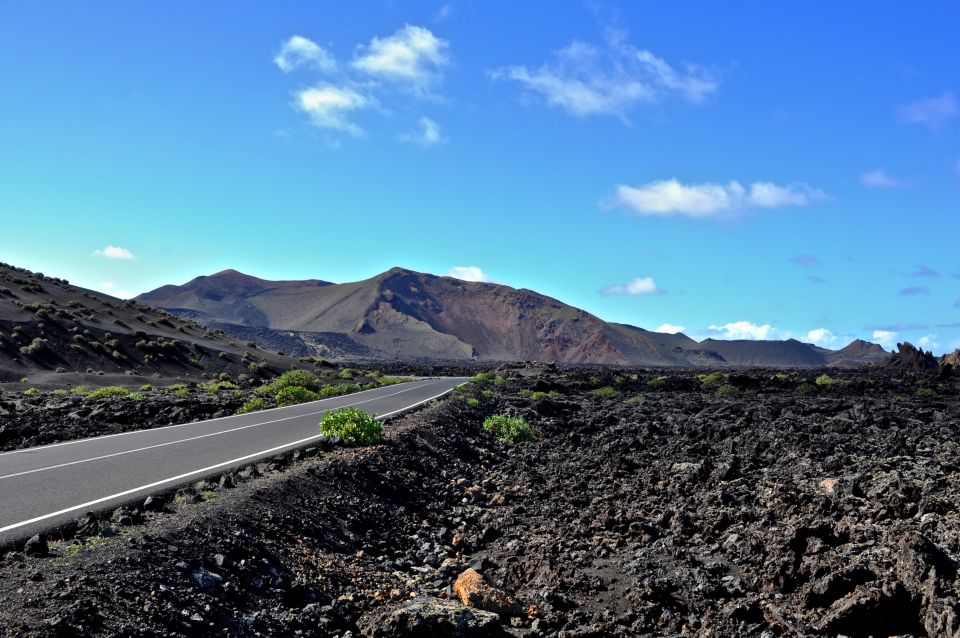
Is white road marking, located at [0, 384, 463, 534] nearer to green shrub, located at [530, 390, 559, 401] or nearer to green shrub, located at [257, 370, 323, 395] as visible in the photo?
green shrub, located at [257, 370, 323, 395]

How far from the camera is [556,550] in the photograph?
8859 mm

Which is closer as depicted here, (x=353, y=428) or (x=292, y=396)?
(x=353, y=428)

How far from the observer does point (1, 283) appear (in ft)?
180

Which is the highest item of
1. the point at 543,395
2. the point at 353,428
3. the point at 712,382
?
the point at 712,382

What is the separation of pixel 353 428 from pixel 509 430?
23.6ft

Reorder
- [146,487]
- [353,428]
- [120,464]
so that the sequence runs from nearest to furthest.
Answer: [146,487] < [120,464] < [353,428]

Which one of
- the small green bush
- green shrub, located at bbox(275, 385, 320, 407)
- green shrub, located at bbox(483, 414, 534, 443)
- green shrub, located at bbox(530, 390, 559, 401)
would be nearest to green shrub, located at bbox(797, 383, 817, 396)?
green shrub, located at bbox(530, 390, 559, 401)

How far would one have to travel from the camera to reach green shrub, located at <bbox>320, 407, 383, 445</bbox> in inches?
592

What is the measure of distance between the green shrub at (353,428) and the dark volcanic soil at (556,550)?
0.50 m

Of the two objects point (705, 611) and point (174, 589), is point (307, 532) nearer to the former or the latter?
point (174, 589)

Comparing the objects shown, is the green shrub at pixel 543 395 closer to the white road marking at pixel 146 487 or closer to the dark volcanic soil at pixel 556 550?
the dark volcanic soil at pixel 556 550

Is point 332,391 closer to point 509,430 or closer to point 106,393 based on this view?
point 106,393

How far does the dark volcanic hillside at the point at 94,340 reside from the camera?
41.7 m

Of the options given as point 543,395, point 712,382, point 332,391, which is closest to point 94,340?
point 332,391
